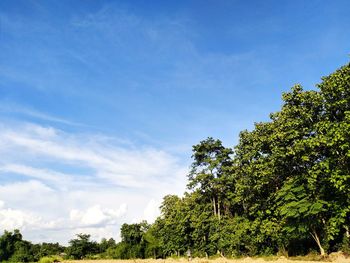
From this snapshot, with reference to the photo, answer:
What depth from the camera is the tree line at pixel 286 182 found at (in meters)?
27.5

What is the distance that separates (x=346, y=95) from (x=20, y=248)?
6623 cm

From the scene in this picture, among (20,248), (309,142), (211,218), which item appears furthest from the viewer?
(20,248)

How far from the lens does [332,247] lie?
30984 mm

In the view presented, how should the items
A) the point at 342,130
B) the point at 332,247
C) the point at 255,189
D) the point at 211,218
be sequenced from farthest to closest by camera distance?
the point at 211,218 → the point at 255,189 → the point at 332,247 → the point at 342,130

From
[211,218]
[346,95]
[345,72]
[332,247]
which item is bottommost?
[332,247]

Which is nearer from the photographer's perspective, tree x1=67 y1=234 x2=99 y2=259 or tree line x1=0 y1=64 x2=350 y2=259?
tree line x1=0 y1=64 x2=350 y2=259

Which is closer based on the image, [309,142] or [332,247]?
[309,142]

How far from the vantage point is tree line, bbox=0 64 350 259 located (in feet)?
90.3

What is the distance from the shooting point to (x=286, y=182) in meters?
32.7

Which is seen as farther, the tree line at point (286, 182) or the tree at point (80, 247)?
the tree at point (80, 247)

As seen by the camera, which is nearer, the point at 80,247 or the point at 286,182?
the point at 286,182

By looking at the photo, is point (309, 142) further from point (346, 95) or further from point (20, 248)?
point (20, 248)

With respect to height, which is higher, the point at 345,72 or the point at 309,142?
the point at 345,72

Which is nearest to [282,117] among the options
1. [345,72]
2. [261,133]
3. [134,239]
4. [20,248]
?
[261,133]
